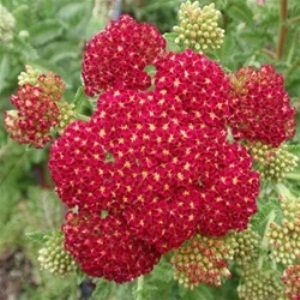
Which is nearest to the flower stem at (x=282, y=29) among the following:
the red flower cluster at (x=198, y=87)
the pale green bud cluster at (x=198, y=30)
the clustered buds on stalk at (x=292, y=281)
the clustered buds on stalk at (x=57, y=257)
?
the pale green bud cluster at (x=198, y=30)

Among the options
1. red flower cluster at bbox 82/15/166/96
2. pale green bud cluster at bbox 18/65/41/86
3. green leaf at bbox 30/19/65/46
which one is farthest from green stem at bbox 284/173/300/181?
green leaf at bbox 30/19/65/46

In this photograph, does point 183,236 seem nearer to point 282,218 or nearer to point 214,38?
point 282,218

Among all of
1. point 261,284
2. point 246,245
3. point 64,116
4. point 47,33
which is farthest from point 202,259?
point 47,33

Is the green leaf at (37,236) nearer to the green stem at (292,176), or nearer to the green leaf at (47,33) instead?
the green stem at (292,176)

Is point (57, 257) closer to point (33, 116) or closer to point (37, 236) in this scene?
point (37, 236)

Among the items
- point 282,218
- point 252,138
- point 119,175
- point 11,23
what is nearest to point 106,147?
point 119,175

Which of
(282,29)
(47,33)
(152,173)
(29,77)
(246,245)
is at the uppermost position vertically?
(282,29)

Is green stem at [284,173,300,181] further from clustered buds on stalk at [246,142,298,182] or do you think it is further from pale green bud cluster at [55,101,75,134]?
pale green bud cluster at [55,101,75,134]
